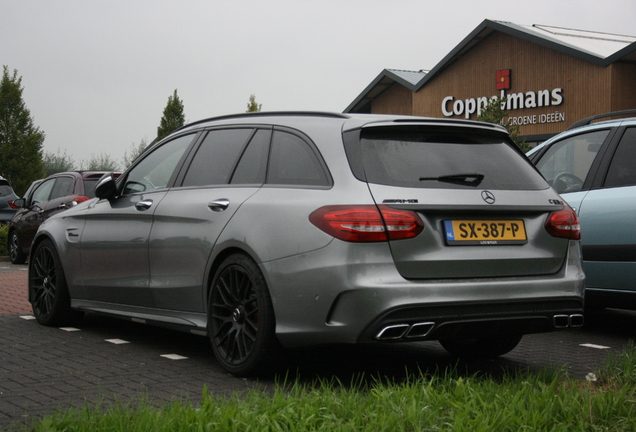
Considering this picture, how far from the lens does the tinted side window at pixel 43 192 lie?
1638 cm

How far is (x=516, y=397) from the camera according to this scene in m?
4.32

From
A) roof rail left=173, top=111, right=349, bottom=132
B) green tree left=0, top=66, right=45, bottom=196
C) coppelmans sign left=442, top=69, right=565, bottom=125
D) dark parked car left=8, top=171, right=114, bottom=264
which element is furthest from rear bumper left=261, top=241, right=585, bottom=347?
green tree left=0, top=66, right=45, bottom=196

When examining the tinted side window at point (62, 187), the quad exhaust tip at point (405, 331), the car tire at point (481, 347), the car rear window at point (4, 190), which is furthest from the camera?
the car rear window at point (4, 190)

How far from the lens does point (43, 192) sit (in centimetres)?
1664

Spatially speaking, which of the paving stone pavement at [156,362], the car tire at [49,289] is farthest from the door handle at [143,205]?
the car tire at [49,289]

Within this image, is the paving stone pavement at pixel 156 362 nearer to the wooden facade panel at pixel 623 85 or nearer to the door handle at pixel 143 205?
the door handle at pixel 143 205

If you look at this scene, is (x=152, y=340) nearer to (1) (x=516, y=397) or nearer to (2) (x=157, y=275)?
(2) (x=157, y=275)

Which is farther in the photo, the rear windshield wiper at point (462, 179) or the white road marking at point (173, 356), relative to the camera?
the white road marking at point (173, 356)

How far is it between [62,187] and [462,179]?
11.8m

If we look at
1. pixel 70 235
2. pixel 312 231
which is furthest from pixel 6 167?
pixel 312 231

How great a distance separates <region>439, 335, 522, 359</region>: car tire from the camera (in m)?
6.15

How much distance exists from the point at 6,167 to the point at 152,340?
4239cm

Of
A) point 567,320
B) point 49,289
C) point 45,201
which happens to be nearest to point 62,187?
point 45,201

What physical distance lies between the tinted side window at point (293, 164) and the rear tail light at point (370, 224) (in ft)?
1.09
